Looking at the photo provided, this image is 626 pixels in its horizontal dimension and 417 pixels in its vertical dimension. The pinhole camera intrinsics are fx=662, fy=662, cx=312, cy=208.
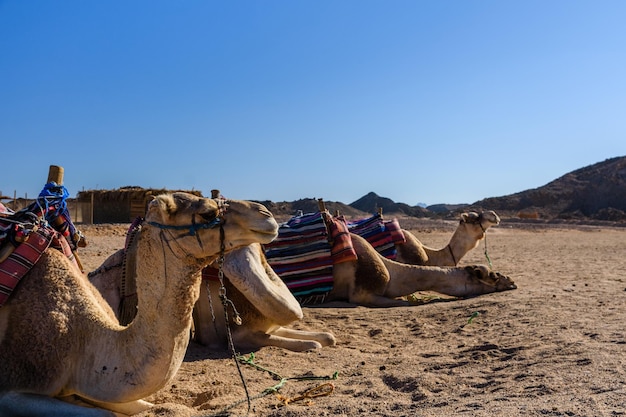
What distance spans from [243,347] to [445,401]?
218cm

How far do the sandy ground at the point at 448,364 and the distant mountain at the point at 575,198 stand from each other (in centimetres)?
4013

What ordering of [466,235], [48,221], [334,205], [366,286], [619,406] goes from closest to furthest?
1. [619,406]
2. [48,221]
3. [366,286]
4. [466,235]
5. [334,205]

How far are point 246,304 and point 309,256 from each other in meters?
2.29

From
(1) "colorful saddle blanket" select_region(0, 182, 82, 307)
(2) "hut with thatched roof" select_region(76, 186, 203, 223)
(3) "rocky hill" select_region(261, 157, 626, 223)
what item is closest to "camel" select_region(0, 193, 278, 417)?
(1) "colorful saddle blanket" select_region(0, 182, 82, 307)

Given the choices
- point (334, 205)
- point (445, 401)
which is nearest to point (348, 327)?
point (445, 401)

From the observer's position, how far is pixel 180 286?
125 inches

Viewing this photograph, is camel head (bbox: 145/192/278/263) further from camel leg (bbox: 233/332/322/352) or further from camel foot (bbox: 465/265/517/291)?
camel foot (bbox: 465/265/517/291)

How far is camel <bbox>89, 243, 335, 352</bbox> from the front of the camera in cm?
504

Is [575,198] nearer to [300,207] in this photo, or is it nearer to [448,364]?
[300,207]

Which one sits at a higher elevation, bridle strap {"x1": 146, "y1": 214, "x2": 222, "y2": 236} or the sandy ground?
bridle strap {"x1": 146, "y1": 214, "x2": 222, "y2": 236}

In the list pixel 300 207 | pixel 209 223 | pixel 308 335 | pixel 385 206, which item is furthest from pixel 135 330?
pixel 385 206

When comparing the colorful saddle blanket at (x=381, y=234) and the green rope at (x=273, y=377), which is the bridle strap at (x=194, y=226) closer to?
the green rope at (x=273, y=377)

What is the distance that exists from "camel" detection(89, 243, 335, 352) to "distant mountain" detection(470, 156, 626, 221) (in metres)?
42.0

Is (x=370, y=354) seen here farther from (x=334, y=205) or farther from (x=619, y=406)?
(x=334, y=205)
